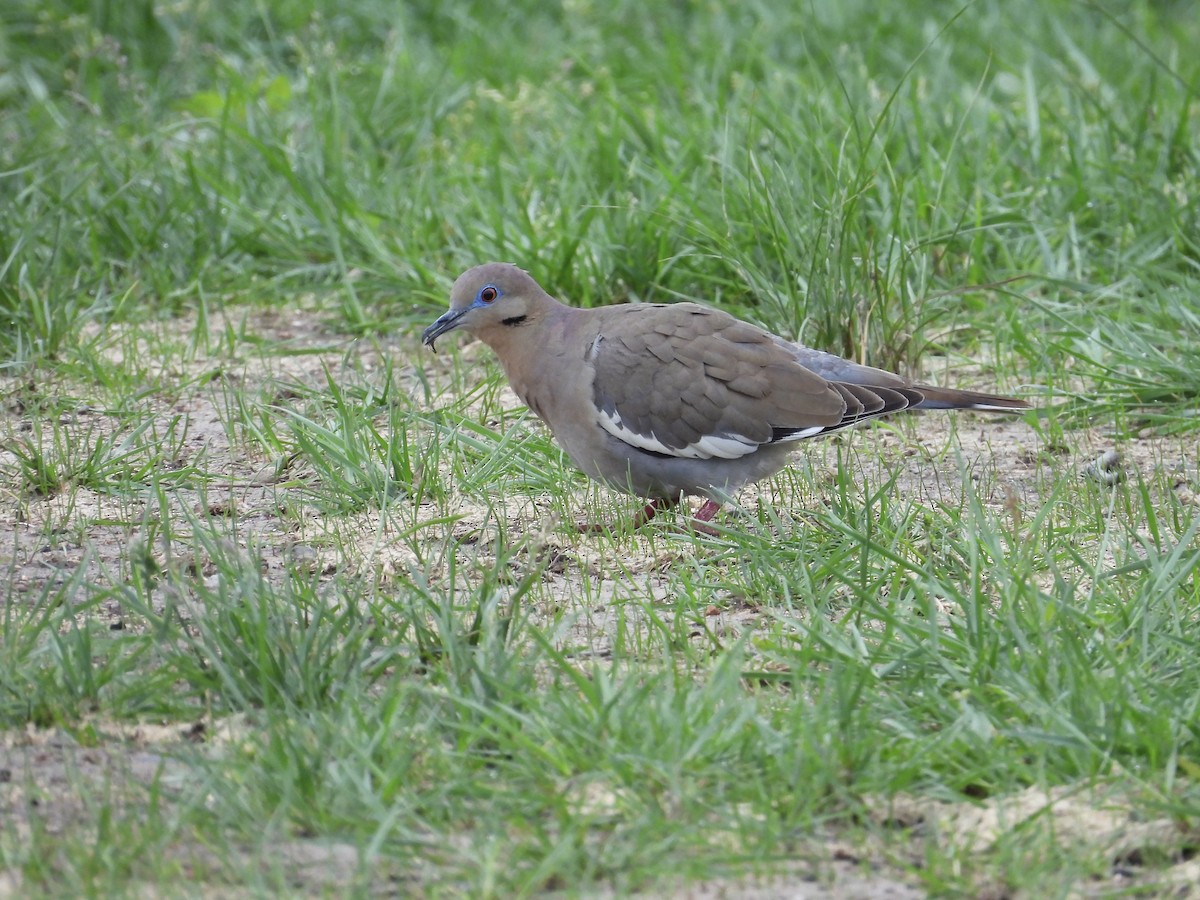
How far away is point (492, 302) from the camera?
4625mm

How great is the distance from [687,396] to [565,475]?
531mm

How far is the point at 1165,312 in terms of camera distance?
541cm

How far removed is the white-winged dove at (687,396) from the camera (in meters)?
4.31

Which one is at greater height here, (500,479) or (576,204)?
(576,204)

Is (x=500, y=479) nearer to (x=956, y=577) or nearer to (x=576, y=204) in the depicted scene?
(x=956, y=577)

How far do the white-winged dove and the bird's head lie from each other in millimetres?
84

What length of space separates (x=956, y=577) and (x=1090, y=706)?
802 mm

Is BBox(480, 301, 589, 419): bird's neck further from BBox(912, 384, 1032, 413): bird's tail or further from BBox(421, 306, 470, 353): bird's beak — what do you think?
BBox(912, 384, 1032, 413): bird's tail

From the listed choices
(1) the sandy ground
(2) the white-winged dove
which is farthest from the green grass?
(2) the white-winged dove

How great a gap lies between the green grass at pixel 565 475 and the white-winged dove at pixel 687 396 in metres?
0.16

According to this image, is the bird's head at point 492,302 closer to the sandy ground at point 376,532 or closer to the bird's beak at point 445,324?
the bird's beak at point 445,324

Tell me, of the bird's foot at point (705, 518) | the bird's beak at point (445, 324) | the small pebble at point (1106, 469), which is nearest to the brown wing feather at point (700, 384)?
the bird's foot at point (705, 518)

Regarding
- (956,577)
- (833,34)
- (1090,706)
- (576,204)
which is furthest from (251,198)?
(1090,706)

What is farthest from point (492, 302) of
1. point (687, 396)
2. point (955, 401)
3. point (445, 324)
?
point (955, 401)
